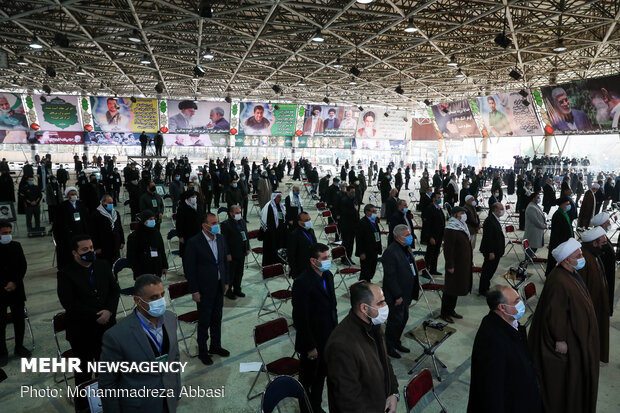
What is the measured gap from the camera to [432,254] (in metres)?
8.30

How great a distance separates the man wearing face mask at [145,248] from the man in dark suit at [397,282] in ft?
10.9

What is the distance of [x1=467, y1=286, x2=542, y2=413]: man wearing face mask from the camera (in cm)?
272

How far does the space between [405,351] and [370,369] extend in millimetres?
2798

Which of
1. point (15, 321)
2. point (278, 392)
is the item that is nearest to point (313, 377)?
point (278, 392)

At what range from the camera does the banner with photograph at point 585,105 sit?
18.3m

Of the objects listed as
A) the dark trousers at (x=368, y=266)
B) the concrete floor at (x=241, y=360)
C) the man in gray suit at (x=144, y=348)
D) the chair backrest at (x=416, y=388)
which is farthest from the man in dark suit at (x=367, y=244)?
the man in gray suit at (x=144, y=348)

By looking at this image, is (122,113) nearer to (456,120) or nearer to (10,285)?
(456,120)

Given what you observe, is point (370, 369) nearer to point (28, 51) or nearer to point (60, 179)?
point (60, 179)

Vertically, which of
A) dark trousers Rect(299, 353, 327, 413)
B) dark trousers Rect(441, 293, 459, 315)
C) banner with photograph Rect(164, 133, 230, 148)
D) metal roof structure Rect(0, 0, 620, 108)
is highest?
metal roof structure Rect(0, 0, 620, 108)

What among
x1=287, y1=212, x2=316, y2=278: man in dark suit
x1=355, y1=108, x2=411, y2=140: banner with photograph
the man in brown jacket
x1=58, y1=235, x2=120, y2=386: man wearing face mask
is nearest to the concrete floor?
x1=58, y1=235, x2=120, y2=386: man wearing face mask

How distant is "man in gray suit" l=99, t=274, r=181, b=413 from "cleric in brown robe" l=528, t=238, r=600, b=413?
10.5ft

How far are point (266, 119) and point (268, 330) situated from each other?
30.4 metres

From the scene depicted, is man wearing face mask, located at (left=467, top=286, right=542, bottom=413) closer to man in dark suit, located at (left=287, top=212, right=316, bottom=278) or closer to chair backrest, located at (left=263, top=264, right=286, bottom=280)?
man in dark suit, located at (left=287, top=212, right=316, bottom=278)

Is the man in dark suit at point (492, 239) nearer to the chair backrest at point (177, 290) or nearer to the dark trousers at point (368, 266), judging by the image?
the dark trousers at point (368, 266)
